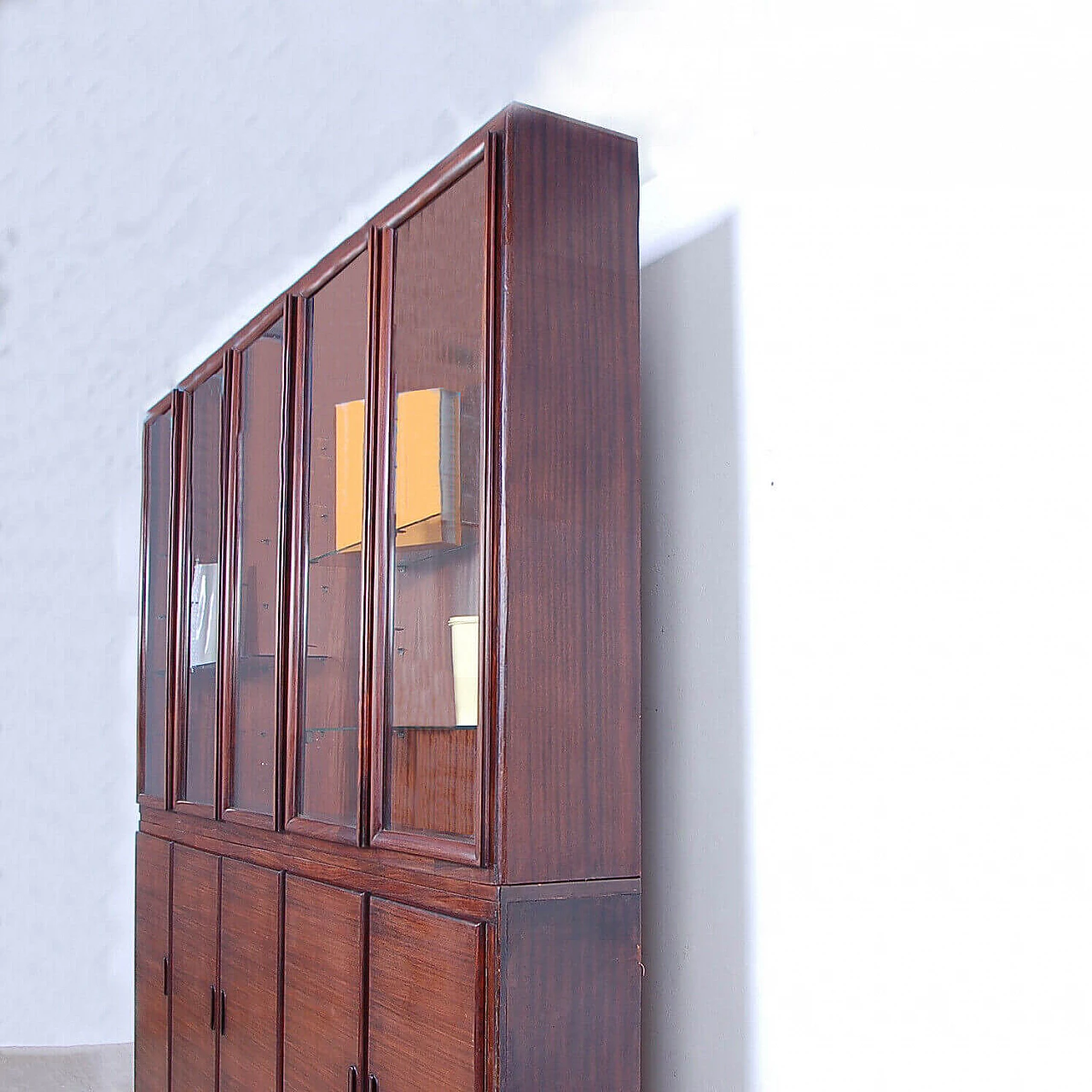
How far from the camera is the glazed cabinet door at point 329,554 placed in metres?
2.24

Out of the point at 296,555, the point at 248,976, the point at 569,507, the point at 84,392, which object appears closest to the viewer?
the point at 569,507

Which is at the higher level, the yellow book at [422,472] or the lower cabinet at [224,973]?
the yellow book at [422,472]

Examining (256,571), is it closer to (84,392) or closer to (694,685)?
(694,685)

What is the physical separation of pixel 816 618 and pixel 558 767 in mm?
433

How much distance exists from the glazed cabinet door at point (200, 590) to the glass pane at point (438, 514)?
0.98m

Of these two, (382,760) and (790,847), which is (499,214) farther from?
(790,847)

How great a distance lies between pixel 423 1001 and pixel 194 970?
1325 mm

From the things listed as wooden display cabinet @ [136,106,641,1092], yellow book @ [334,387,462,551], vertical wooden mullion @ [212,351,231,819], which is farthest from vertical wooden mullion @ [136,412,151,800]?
yellow book @ [334,387,462,551]

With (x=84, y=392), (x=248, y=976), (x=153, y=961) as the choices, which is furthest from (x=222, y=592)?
(x=84, y=392)

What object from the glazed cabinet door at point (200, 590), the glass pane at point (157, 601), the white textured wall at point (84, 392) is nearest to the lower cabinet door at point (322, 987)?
the glazed cabinet door at point (200, 590)

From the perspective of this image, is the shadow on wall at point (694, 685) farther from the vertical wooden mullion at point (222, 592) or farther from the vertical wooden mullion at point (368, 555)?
the vertical wooden mullion at point (222, 592)

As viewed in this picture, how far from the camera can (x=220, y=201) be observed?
4172 millimetres

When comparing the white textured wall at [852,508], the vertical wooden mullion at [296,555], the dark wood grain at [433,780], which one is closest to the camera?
the white textured wall at [852,508]

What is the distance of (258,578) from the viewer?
107 inches
